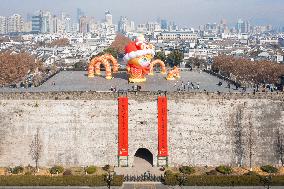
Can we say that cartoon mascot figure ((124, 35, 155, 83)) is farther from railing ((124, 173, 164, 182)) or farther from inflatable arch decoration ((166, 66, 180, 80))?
railing ((124, 173, 164, 182))

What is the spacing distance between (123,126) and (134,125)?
116cm

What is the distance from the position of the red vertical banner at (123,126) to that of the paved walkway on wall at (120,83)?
639cm

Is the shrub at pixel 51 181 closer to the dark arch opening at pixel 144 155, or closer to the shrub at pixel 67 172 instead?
the shrub at pixel 67 172

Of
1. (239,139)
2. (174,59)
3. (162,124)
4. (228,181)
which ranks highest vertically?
(174,59)

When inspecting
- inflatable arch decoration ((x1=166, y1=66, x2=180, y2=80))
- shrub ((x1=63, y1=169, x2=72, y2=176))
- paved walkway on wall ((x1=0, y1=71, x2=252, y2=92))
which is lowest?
shrub ((x1=63, y1=169, x2=72, y2=176))

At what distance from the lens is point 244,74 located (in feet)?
323

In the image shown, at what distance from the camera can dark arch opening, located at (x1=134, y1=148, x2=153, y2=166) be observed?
173ft

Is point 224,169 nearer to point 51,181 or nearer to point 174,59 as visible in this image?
point 51,181

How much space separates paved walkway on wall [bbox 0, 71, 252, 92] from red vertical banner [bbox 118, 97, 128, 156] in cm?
639

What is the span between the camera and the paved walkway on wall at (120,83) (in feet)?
189

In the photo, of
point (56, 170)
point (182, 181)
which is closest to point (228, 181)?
point (182, 181)

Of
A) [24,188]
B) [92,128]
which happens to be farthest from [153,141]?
[24,188]

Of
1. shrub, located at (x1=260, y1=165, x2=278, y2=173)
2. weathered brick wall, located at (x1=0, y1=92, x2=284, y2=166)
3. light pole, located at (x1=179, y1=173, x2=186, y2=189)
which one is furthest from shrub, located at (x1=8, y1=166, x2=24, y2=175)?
shrub, located at (x1=260, y1=165, x2=278, y2=173)

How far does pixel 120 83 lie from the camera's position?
63.1 m
